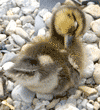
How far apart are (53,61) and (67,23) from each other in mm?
238

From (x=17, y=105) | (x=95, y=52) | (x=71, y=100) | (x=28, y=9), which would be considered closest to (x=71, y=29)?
(x=95, y=52)

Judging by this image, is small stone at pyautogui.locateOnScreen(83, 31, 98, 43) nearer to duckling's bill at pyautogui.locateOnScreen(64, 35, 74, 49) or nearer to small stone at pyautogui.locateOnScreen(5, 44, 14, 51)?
duckling's bill at pyautogui.locateOnScreen(64, 35, 74, 49)

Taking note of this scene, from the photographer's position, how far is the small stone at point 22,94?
947mm

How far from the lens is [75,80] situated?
905mm

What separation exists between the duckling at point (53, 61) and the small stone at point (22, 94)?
74 millimetres

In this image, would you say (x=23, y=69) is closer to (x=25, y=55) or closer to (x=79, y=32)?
(x=25, y=55)

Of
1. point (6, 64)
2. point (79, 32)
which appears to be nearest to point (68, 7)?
point (79, 32)

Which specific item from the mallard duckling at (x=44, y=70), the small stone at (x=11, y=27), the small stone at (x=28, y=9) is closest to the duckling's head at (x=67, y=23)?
the mallard duckling at (x=44, y=70)

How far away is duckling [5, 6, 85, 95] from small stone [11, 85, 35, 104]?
0.07m

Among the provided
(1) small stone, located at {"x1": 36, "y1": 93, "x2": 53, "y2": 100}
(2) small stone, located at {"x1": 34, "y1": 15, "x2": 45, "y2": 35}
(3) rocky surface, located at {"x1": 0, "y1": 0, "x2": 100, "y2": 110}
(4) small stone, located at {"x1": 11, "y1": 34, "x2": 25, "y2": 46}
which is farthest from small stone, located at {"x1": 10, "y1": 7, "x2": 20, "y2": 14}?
(1) small stone, located at {"x1": 36, "y1": 93, "x2": 53, "y2": 100}

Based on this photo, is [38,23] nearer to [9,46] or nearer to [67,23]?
[9,46]

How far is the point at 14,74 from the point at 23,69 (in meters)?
0.06

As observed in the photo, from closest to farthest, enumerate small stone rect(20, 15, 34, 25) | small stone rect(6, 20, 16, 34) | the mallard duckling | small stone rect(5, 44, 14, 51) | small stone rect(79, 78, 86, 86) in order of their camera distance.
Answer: the mallard duckling
small stone rect(79, 78, 86, 86)
small stone rect(5, 44, 14, 51)
small stone rect(6, 20, 16, 34)
small stone rect(20, 15, 34, 25)

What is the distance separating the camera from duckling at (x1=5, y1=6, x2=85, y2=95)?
0.81 m
